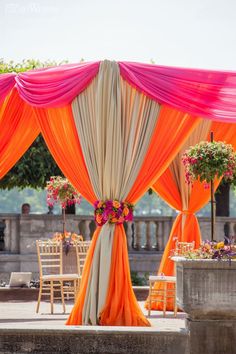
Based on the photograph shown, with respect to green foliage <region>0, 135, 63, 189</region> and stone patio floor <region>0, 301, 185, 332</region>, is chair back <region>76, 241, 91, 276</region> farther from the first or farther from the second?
green foliage <region>0, 135, 63, 189</region>

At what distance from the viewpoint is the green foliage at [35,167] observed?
67.8 feet

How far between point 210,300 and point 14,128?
4.06 metres

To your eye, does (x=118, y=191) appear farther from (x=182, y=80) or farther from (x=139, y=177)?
(x=182, y=80)

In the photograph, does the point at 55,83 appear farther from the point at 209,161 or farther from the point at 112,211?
the point at 209,161

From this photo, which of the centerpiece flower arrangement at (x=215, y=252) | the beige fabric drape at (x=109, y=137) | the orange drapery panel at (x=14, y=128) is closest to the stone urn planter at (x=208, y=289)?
the centerpiece flower arrangement at (x=215, y=252)

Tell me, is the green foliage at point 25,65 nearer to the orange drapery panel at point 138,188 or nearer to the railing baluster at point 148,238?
the railing baluster at point 148,238

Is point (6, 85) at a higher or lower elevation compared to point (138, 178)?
higher

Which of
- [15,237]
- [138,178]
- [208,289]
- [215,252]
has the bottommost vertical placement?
[208,289]

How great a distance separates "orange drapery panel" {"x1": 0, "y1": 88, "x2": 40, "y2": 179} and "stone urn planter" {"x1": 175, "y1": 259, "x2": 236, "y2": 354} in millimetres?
3769

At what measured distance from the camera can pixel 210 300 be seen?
8914mm

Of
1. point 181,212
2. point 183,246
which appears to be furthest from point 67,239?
point 183,246

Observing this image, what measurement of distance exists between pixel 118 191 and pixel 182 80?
1.48 m

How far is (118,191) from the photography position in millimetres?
10766

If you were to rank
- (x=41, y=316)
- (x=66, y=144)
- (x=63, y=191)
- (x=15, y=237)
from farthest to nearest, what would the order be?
(x=15, y=237), (x=63, y=191), (x=41, y=316), (x=66, y=144)
